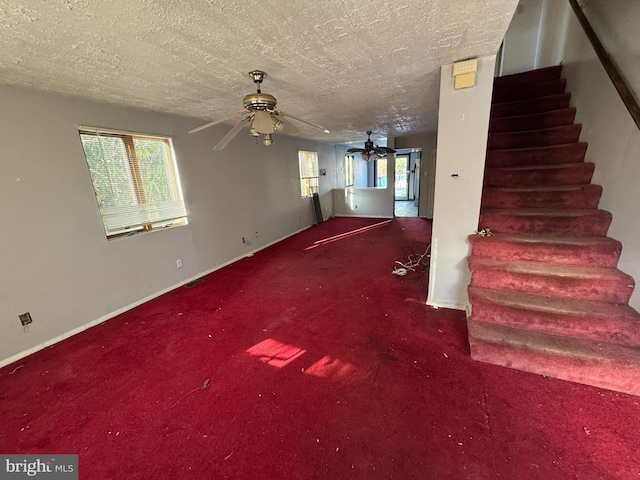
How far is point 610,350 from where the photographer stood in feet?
5.39

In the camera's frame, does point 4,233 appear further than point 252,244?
No

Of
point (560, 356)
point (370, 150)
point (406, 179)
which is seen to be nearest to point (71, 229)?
point (560, 356)

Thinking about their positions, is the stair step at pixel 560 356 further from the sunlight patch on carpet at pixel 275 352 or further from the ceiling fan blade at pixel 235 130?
the ceiling fan blade at pixel 235 130

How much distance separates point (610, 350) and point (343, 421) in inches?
71.0

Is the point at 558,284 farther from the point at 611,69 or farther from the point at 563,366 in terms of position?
the point at 611,69

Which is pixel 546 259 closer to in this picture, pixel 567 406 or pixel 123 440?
pixel 567 406

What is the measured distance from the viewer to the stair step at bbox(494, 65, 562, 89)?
320 centimetres

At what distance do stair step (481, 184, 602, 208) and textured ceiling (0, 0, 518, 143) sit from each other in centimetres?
128

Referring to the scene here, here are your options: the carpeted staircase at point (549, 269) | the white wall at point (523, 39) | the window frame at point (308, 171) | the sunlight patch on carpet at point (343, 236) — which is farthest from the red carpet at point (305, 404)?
the window frame at point (308, 171)

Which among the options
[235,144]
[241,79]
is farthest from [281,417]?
[235,144]

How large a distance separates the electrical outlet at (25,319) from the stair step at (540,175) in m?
4.64

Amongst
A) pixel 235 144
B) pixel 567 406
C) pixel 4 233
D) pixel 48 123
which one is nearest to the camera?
pixel 567 406

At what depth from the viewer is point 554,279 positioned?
1956 mm

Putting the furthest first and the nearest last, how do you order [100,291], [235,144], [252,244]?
[252,244] → [235,144] → [100,291]
